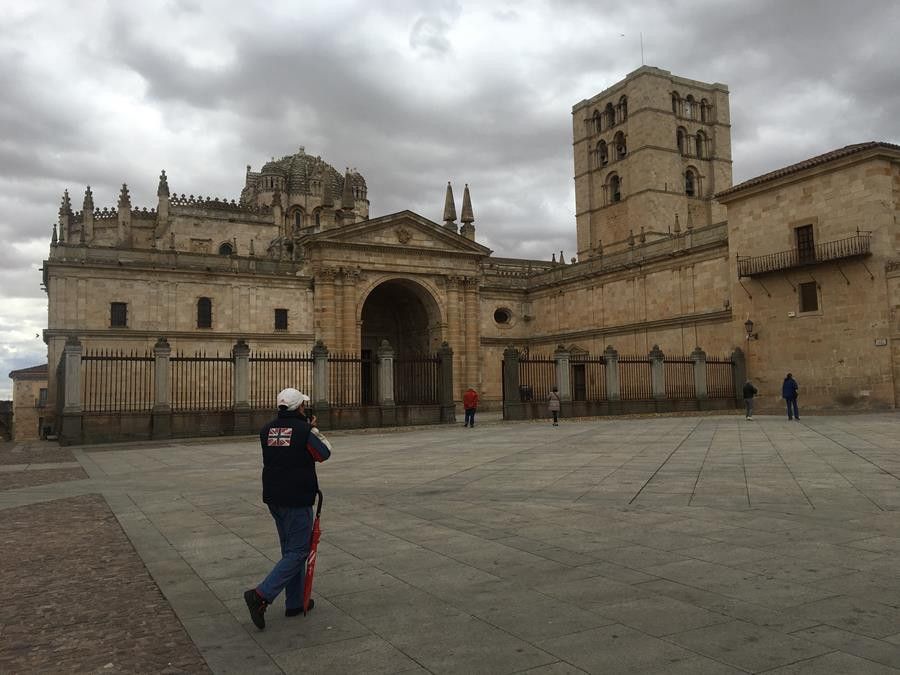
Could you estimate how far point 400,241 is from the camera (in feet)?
129

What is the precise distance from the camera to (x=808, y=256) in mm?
28422

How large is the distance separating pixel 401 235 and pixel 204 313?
11.4 m

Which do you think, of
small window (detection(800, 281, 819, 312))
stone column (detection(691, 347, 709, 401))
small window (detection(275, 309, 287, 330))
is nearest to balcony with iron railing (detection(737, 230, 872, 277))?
small window (detection(800, 281, 819, 312))

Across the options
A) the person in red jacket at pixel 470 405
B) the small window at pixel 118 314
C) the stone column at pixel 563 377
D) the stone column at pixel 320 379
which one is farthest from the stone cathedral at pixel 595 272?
the person in red jacket at pixel 470 405

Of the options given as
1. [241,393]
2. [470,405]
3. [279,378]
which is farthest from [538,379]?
[241,393]

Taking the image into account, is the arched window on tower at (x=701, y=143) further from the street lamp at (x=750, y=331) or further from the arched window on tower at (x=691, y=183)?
the street lamp at (x=750, y=331)

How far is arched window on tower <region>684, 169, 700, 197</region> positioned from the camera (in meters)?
58.7

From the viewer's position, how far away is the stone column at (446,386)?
1066 inches

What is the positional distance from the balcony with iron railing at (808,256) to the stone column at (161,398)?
23.5m

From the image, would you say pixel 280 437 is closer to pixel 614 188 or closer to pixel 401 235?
pixel 401 235

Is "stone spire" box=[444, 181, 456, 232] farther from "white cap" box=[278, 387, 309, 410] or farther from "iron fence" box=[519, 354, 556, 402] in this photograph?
"white cap" box=[278, 387, 309, 410]

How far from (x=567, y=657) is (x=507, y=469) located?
8.23 metres

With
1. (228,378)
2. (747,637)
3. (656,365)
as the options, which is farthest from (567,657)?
(228,378)

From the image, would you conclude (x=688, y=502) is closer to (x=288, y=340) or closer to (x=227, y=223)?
(x=288, y=340)
